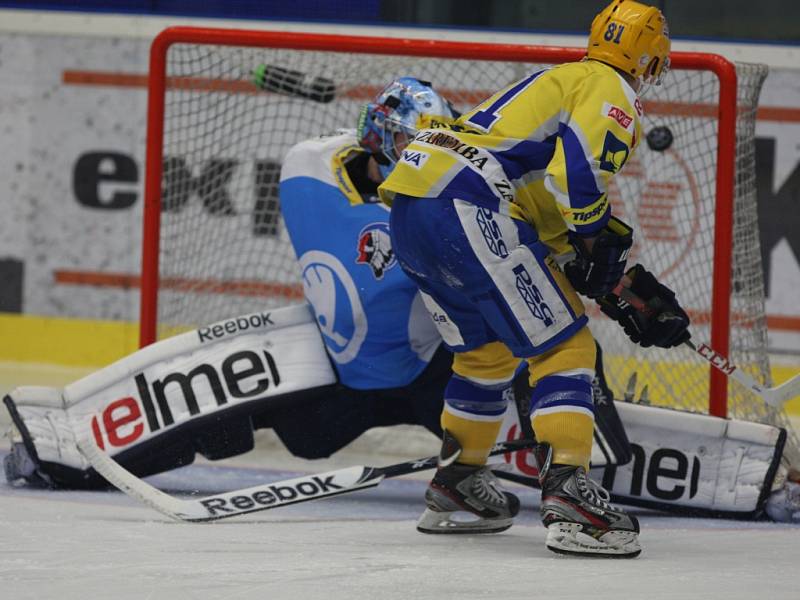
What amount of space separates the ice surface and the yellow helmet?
100cm

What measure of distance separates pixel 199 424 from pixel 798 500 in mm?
1465

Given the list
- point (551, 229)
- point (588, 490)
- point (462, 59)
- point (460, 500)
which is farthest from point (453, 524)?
point (462, 59)

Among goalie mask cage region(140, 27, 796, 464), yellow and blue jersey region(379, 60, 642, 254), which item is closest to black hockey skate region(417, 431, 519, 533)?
yellow and blue jersey region(379, 60, 642, 254)

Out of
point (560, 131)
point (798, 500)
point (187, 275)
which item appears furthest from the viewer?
point (187, 275)

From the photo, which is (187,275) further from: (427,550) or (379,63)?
(427,550)

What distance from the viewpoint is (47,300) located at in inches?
229

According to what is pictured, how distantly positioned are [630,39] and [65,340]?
3132mm

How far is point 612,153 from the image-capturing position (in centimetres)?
305

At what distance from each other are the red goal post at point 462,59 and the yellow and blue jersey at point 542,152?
969 millimetres

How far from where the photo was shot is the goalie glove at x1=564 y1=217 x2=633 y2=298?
3.13 m

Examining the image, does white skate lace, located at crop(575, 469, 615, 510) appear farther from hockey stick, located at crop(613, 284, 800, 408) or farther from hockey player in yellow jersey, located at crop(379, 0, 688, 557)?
hockey stick, located at crop(613, 284, 800, 408)

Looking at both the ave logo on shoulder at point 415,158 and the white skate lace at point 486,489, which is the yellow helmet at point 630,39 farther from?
the white skate lace at point 486,489

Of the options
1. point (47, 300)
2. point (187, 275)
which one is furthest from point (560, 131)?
point (47, 300)

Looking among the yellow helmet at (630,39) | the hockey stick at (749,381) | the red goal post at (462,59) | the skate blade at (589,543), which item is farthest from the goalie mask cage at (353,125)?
the skate blade at (589,543)
